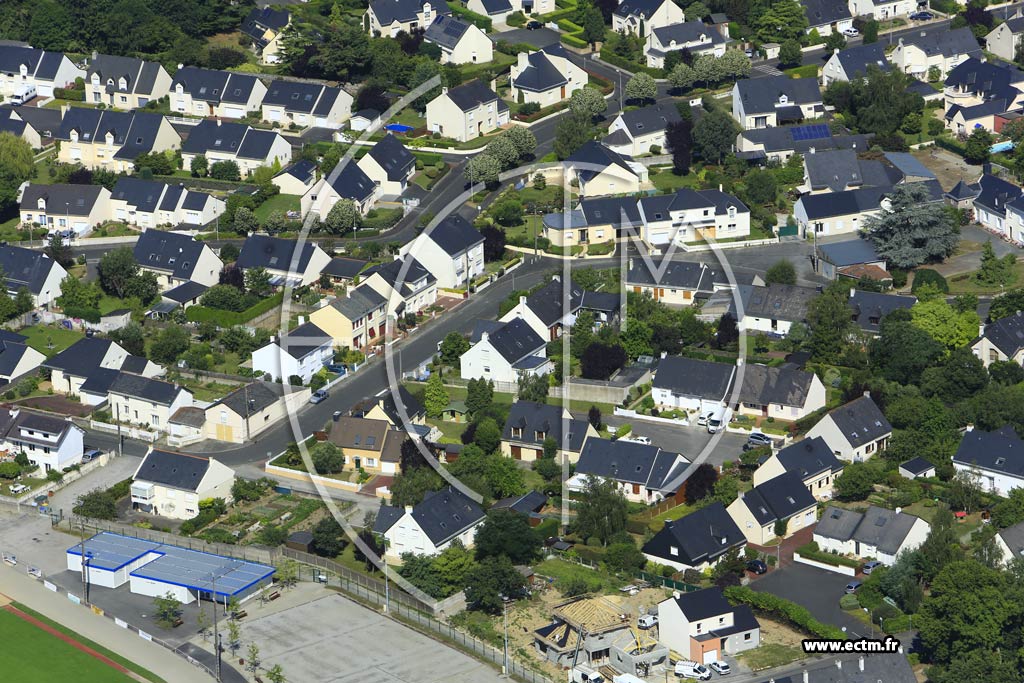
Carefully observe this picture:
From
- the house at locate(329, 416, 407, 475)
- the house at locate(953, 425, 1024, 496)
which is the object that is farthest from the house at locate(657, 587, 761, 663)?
the house at locate(329, 416, 407, 475)

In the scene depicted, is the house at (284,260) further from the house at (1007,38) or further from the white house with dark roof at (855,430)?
the house at (1007,38)

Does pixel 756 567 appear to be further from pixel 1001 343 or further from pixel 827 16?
pixel 827 16

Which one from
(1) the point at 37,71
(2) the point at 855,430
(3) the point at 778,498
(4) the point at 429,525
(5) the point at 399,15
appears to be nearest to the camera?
(4) the point at 429,525

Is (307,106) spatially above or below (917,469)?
above

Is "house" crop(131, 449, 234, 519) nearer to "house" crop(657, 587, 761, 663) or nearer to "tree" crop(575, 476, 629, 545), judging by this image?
"tree" crop(575, 476, 629, 545)

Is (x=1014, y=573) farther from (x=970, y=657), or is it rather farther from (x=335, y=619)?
(x=335, y=619)

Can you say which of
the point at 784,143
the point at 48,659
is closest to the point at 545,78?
the point at 784,143
